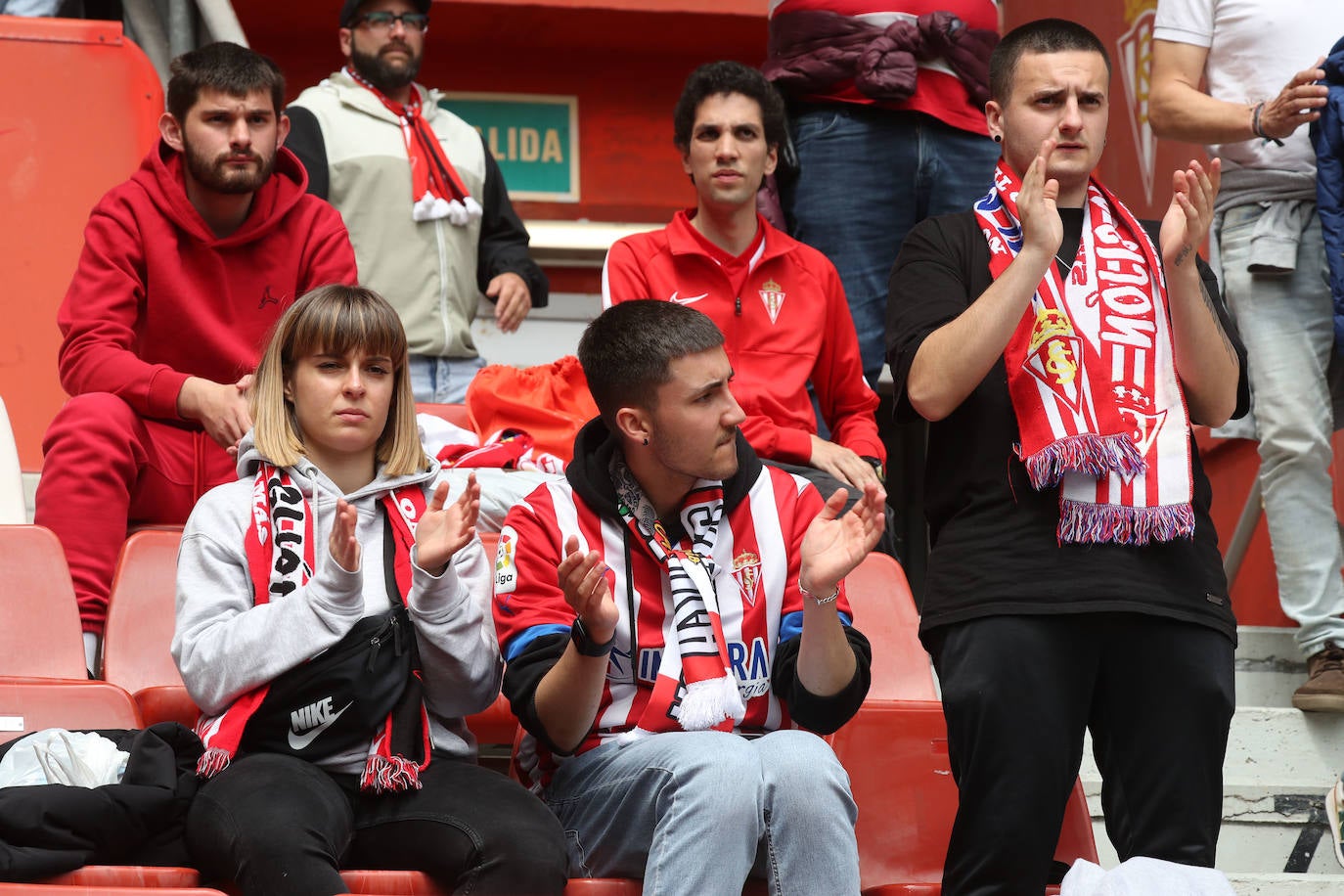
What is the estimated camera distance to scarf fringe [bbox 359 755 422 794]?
2152mm

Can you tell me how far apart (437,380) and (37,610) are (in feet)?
5.53

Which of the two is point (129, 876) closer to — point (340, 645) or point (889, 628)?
point (340, 645)

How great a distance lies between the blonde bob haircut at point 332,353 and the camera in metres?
2.47

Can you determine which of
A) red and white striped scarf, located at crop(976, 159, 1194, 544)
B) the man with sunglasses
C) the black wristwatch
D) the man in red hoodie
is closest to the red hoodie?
the man in red hoodie

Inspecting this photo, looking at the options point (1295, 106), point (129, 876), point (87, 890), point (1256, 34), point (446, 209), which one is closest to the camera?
point (87, 890)

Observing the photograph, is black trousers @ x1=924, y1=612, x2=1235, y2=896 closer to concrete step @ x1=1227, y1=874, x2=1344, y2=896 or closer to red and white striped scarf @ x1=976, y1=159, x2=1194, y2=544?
red and white striped scarf @ x1=976, y1=159, x2=1194, y2=544

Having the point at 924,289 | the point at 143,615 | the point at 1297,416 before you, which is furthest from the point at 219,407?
the point at 1297,416

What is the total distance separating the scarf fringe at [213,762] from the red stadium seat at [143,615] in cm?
41

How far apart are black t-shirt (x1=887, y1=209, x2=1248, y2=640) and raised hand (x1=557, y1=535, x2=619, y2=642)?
449mm

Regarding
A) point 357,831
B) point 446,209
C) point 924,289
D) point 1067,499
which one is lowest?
point 357,831

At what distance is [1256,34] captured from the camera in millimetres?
3445

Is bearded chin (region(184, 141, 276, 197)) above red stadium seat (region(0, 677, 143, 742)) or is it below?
above

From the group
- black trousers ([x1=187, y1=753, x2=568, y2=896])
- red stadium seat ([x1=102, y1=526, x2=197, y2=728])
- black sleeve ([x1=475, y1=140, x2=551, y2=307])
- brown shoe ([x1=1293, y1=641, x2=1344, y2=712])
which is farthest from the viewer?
black sleeve ([x1=475, y1=140, x2=551, y2=307])

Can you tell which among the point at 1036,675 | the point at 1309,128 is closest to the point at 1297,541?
the point at 1309,128
